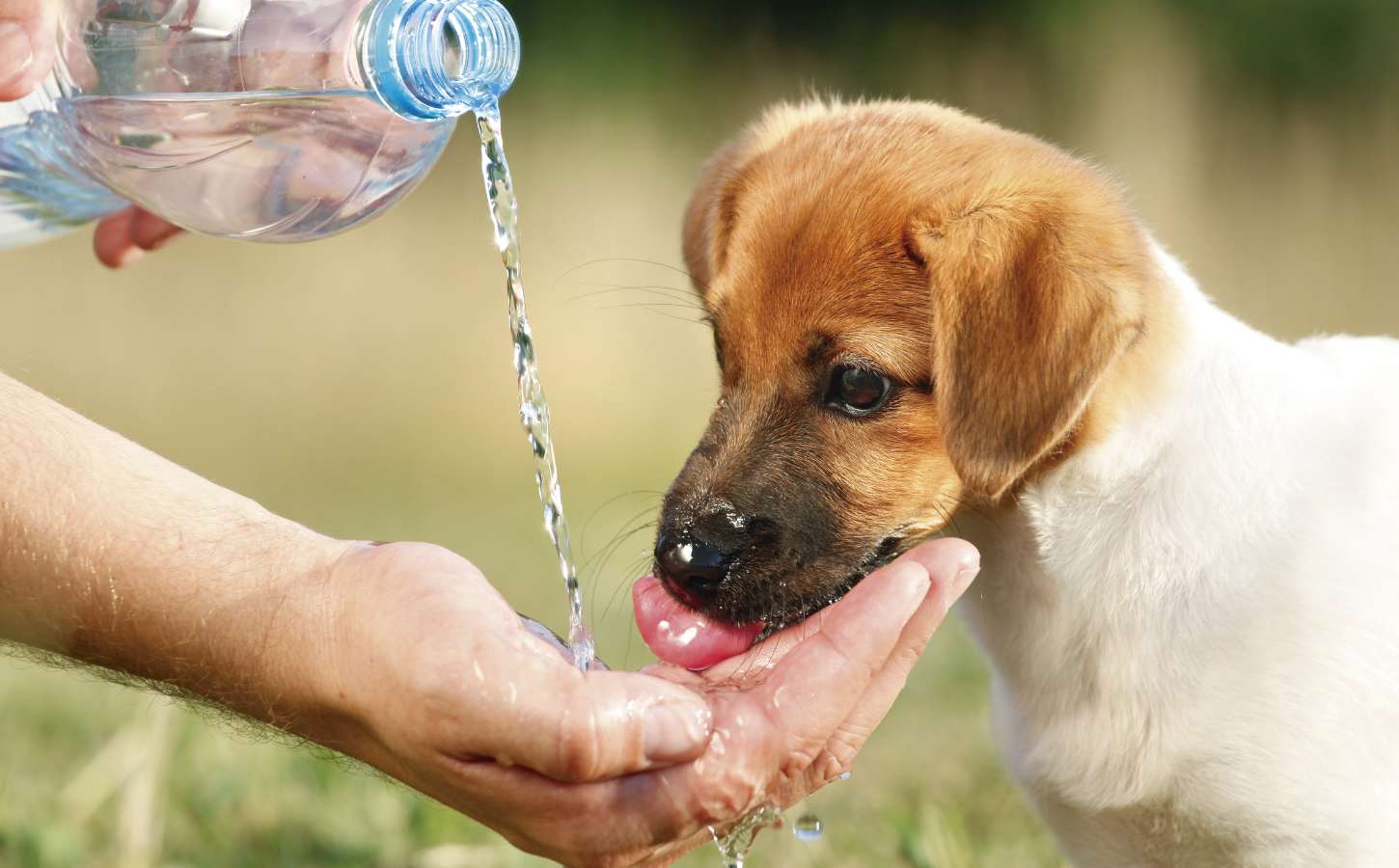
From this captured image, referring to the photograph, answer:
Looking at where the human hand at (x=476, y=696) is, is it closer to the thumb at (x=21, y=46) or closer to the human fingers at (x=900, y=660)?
the human fingers at (x=900, y=660)

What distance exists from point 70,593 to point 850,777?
257 centimetres

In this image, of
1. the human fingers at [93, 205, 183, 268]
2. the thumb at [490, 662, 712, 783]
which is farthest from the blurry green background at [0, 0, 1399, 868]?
the thumb at [490, 662, 712, 783]

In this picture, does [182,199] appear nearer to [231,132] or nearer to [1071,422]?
[231,132]

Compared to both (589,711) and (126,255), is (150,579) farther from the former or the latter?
(126,255)

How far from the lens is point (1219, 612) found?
2762 millimetres

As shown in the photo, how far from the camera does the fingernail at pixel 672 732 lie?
90.0 inches

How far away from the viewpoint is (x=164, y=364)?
29.1ft

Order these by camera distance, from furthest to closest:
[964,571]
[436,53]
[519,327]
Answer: [519,327]
[436,53]
[964,571]

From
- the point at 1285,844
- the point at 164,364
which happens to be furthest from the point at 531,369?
the point at 164,364

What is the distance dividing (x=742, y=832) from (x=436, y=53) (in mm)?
1444

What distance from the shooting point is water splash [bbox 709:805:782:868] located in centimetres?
260

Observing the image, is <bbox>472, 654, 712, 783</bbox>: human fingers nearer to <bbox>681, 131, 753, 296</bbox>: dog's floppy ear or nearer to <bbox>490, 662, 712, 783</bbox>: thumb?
<bbox>490, 662, 712, 783</bbox>: thumb

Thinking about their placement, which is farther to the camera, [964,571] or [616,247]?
[616,247]

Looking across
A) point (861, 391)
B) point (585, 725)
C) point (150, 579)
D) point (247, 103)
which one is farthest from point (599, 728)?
point (247, 103)
